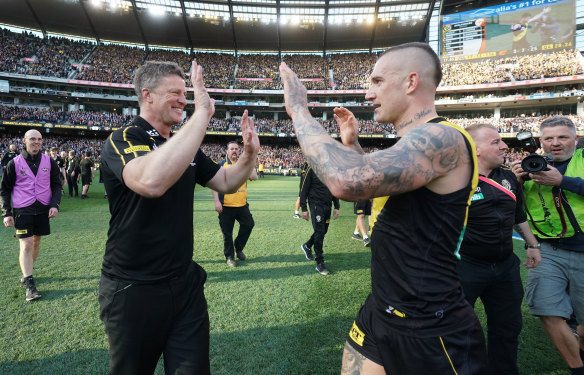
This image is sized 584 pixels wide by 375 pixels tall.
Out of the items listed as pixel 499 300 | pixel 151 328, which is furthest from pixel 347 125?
pixel 499 300

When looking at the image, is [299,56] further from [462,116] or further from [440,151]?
[440,151]

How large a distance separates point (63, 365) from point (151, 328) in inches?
76.1

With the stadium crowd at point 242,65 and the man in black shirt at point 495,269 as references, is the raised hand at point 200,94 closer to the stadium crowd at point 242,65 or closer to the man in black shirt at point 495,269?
the man in black shirt at point 495,269

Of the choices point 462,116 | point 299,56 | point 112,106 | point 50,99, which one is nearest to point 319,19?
point 299,56

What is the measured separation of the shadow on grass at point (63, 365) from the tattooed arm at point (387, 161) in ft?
10.1

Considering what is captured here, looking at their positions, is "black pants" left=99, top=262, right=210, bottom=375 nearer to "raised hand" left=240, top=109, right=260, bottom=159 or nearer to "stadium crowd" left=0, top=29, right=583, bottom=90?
"raised hand" left=240, top=109, right=260, bottom=159

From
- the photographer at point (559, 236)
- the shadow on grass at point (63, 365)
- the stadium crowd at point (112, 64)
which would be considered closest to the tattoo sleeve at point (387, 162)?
the photographer at point (559, 236)

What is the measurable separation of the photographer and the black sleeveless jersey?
78.1 inches

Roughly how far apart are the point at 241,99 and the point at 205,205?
37871 millimetres

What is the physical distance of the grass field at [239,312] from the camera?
9.77 ft

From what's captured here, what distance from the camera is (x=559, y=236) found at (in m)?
2.92

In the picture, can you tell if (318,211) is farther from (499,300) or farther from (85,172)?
(85,172)

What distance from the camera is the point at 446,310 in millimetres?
1469

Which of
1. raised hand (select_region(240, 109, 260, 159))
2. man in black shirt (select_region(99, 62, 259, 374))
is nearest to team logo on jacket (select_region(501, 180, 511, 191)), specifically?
raised hand (select_region(240, 109, 260, 159))
